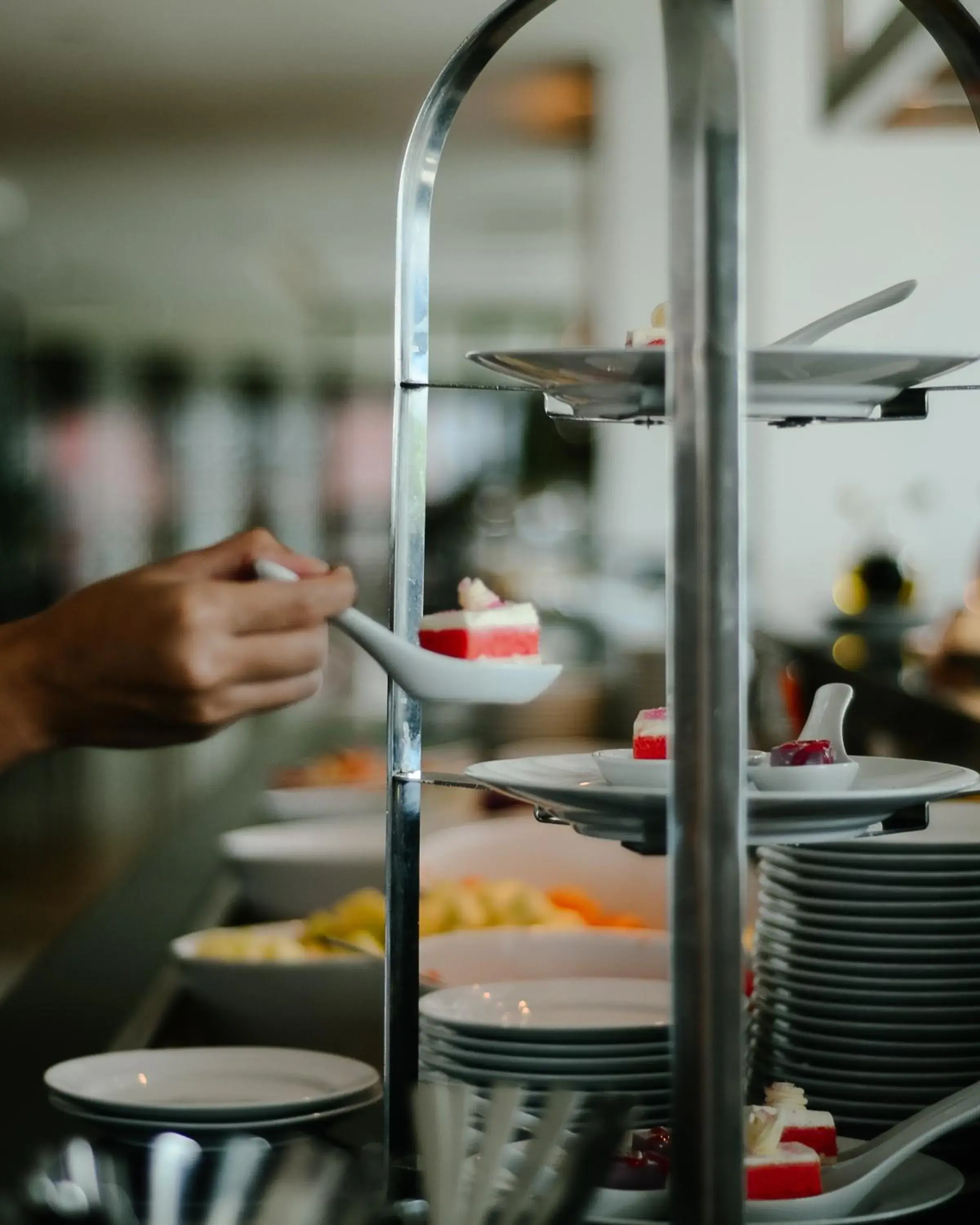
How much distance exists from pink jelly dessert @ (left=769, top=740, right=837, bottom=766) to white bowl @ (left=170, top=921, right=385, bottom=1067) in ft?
1.96

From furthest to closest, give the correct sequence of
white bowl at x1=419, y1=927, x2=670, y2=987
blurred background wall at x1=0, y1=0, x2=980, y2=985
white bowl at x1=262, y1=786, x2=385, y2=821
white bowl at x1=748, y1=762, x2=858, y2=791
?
1. blurred background wall at x1=0, y1=0, x2=980, y2=985
2. white bowl at x1=262, y1=786, x2=385, y2=821
3. white bowl at x1=419, y1=927, x2=670, y2=987
4. white bowl at x1=748, y1=762, x2=858, y2=791

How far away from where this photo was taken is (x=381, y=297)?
11.9 meters

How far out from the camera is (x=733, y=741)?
1.65ft

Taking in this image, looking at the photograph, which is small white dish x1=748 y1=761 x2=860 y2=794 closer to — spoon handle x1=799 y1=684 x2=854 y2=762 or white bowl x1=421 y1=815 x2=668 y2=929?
spoon handle x1=799 y1=684 x2=854 y2=762

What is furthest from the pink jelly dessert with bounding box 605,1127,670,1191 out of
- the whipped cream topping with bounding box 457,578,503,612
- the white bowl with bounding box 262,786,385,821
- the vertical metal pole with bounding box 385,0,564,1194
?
the white bowl with bounding box 262,786,385,821

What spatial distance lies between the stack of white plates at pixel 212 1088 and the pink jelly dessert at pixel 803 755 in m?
0.35

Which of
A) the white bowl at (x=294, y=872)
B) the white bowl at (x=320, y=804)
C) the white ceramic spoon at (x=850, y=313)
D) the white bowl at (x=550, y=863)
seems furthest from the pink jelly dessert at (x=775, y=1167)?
the white bowl at (x=320, y=804)

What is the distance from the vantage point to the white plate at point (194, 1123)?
2.62ft

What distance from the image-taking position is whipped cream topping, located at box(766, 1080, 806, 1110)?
0.69 meters

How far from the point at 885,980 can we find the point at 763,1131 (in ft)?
0.53

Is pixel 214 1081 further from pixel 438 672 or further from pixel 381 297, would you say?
pixel 381 297

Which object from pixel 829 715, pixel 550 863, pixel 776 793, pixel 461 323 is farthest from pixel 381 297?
pixel 776 793

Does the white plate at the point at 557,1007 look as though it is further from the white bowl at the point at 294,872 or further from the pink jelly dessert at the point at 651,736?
the white bowl at the point at 294,872

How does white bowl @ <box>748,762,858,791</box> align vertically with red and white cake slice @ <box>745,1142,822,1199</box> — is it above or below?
above
